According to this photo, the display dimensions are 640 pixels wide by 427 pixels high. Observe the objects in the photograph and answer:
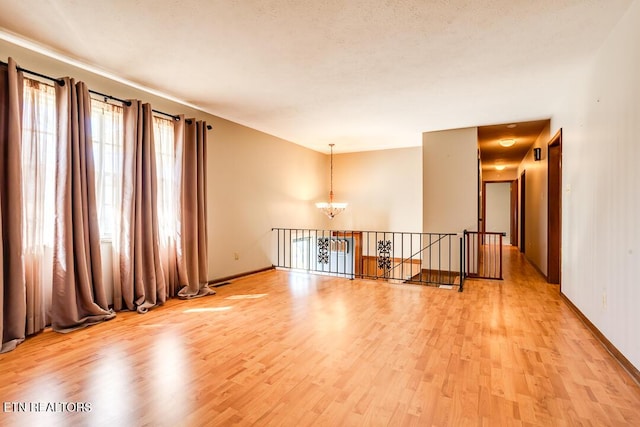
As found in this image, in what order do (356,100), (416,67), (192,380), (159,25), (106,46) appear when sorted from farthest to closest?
(356,100), (416,67), (106,46), (159,25), (192,380)

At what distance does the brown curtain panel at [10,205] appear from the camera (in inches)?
105

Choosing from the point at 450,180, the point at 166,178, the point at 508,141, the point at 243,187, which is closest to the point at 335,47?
the point at 166,178

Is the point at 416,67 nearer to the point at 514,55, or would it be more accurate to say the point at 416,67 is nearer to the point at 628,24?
the point at 514,55

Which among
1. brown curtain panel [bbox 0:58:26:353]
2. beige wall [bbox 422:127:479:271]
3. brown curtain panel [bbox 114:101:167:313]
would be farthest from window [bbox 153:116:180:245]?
beige wall [bbox 422:127:479:271]

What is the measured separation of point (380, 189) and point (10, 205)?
664 centimetres

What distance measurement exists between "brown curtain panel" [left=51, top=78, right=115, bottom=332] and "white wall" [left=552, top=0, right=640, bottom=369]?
462 cm

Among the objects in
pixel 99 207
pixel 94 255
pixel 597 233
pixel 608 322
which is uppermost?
pixel 99 207

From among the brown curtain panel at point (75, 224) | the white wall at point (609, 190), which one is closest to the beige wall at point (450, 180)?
the white wall at point (609, 190)

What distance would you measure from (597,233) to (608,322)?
2.63 feet

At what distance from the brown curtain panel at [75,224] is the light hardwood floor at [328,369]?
25cm

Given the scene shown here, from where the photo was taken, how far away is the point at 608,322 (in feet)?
8.55

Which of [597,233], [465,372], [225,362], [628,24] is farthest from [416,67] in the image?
[225,362]

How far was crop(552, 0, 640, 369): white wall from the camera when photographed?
2207 mm

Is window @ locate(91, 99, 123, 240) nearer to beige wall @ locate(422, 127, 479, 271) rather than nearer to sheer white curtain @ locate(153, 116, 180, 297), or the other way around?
sheer white curtain @ locate(153, 116, 180, 297)
